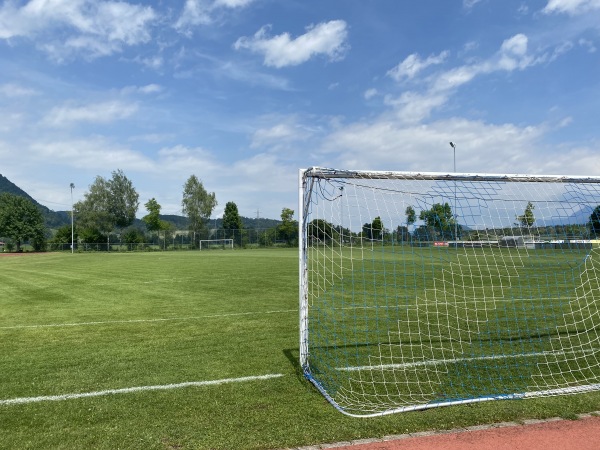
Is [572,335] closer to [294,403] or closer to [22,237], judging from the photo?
[294,403]

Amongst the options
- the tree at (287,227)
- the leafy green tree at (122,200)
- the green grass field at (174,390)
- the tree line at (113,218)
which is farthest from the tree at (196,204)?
the green grass field at (174,390)

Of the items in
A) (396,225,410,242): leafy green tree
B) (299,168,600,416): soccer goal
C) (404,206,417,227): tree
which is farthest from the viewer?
(396,225,410,242): leafy green tree

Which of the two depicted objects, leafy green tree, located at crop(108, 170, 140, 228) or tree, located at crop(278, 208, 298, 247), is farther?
leafy green tree, located at crop(108, 170, 140, 228)

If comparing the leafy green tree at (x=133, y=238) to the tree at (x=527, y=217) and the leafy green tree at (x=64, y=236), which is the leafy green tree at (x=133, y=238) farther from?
the tree at (x=527, y=217)

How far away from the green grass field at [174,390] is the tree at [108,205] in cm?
7008

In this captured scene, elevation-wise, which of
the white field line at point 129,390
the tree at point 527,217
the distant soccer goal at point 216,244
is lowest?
the white field line at point 129,390

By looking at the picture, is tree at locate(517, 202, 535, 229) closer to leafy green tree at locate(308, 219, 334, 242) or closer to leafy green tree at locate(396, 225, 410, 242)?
leafy green tree at locate(396, 225, 410, 242)

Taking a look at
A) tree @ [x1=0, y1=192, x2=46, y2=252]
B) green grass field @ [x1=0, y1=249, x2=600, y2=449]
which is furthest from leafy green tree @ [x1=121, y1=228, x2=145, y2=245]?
green grass field @ [x1=0, y1=249, x2=600, y2=449]

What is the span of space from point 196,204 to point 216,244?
658 inches

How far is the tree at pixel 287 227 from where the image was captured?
188ft

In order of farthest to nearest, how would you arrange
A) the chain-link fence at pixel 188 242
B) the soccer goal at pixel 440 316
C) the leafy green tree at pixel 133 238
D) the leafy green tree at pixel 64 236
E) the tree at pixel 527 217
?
the leafy green tree at pixel 133 238 < the leafy green tree at pixel 64 236 < the chain-link fence at pixel 188 242 < the tree at pixel 527 217 < the soccer goal at pixel 440 316

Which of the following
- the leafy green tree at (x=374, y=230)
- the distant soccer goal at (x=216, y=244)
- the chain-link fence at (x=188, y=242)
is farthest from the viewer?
the distant soccer goal at (x=216, y=244)

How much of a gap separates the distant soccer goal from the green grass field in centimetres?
5513

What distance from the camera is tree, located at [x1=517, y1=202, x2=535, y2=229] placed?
7164mm
